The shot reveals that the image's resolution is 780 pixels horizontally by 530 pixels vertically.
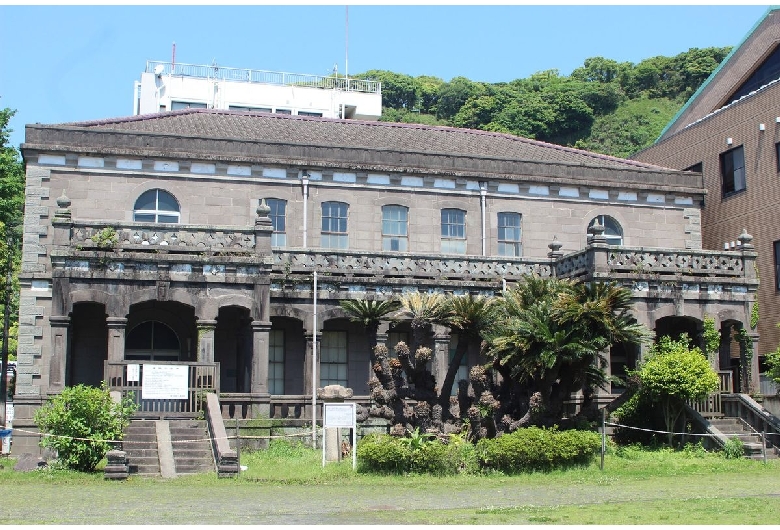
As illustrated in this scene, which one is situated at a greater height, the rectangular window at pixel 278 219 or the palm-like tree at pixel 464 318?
the rectangular window at pixel 278 219

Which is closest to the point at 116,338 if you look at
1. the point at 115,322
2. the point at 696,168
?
the point at 115,322

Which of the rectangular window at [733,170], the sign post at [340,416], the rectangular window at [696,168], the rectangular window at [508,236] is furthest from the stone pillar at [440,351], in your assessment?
the rectangular window at [696,168]

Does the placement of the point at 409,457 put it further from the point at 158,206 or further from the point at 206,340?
the point at 158,206

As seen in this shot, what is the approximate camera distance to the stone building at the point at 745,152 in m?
35.0

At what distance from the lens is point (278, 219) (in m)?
33.8

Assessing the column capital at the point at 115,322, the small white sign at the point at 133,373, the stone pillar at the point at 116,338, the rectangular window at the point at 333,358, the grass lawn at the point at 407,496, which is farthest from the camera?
the rectangular window at the point at 333,358

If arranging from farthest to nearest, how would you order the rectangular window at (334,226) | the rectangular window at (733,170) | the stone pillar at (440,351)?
the rectangular window at (733,170) → the rectangular window at (334,226) → the stone pillar at (440,351)

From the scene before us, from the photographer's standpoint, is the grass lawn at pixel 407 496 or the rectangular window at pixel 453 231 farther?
the rectangular window at pixel 453 231

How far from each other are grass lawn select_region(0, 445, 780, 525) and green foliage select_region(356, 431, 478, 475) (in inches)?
13.2

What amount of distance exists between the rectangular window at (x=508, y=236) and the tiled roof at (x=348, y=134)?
6.81 feet

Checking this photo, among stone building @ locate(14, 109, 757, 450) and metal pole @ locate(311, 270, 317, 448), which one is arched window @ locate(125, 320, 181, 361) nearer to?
stone building @ locate(14, 109, 757, 450)

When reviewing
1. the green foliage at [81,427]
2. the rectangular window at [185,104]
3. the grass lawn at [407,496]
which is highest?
the rectangular window at [185,104]

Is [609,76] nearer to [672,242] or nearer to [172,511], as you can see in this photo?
[672,242]

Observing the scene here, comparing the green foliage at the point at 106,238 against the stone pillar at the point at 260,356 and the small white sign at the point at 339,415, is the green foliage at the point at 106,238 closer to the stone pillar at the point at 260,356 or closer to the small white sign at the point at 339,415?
the stone pillar at the point at 260,356
